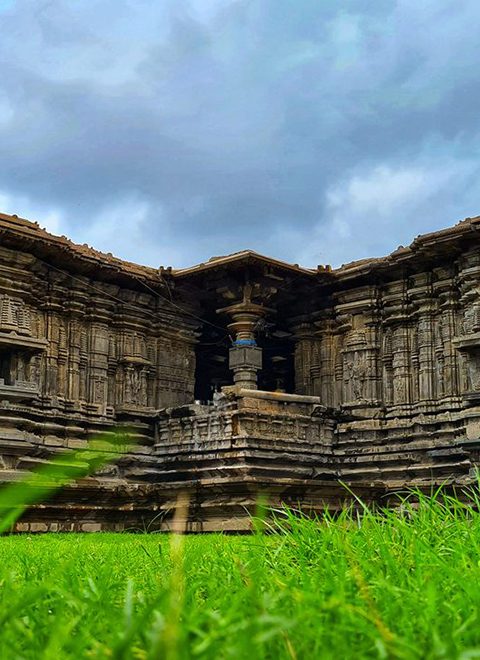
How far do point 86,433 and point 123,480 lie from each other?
1358mm

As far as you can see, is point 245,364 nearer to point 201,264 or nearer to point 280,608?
point 201,264

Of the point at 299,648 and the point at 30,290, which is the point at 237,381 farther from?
the point at 299,648

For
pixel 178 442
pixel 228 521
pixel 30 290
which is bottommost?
pixel 228 521

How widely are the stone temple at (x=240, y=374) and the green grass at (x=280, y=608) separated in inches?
458

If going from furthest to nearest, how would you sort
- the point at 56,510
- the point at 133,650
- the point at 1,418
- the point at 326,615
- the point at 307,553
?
the point at 1,418
the point at 56,510
the point at 307,553
the point at 326,615
the point at 133,650

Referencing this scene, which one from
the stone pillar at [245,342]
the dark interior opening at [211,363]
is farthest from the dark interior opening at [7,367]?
the dark interior opening at [211,363]

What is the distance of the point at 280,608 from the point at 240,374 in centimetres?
1749

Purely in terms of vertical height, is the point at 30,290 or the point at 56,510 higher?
the point at 30,290

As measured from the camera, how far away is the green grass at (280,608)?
5.50 feet

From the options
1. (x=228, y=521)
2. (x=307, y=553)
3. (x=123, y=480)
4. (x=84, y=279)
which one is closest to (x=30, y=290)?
(x=84, y=279)

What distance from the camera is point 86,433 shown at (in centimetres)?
1914

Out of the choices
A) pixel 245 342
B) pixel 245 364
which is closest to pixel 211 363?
pixel 245 342

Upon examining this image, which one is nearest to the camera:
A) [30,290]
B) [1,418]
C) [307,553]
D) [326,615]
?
[326,615]

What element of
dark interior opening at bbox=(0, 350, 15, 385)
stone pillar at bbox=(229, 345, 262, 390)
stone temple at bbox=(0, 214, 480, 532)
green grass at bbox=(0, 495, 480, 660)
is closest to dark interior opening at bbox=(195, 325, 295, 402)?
stone temple at bbox=(0, 214, 480, 532)
